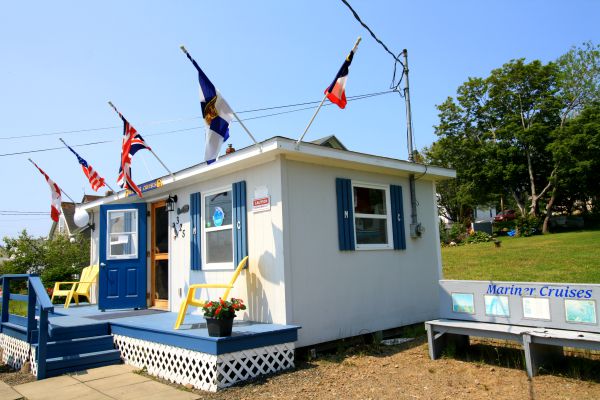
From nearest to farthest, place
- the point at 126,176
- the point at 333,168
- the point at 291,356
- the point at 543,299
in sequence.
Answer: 1. the point at 543,299
2. the point at 291,356
3. the point at 333,168
4. the point at 126,176

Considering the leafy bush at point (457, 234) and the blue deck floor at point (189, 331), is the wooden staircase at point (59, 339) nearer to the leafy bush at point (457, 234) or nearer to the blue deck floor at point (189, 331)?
the blue deck floor at point (189, 331)

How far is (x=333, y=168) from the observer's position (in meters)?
6.39

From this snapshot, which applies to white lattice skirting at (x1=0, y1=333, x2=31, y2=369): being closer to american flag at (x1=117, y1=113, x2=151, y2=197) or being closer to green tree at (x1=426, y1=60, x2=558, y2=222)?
american flag at (x1=117, y1=113, x2=151, y2=197)

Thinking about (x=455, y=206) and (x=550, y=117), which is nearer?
(x=550, y=117)

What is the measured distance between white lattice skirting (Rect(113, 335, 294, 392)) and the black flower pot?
0.73 feet

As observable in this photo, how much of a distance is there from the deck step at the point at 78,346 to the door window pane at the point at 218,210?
6.98 feet

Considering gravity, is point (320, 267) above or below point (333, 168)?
below

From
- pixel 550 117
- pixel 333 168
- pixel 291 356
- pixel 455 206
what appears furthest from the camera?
pixel 455 206

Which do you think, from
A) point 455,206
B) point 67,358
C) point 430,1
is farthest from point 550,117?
point 67,358

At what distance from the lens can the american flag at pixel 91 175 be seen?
29.2 ft

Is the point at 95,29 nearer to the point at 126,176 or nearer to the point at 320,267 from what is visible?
the point at 126,176

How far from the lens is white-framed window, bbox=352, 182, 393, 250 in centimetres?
663

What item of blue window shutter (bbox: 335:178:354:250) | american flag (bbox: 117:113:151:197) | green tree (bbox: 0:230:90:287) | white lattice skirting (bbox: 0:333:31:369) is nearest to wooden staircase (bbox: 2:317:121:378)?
white lattice skirting (bbox: 0:333:31:369)

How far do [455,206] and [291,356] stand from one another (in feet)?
113
